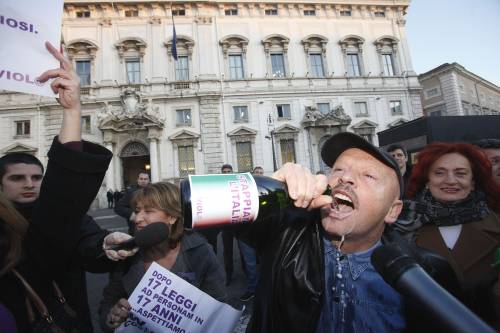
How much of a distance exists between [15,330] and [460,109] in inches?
1587

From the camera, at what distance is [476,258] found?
2215 mm

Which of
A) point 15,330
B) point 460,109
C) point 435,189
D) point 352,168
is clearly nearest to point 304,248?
point 352,168

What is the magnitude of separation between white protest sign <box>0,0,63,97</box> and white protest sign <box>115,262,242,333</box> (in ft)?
4.46

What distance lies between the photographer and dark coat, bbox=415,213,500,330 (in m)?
1.84

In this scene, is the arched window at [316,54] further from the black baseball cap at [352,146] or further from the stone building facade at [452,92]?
the black baseball cap at [352,146]

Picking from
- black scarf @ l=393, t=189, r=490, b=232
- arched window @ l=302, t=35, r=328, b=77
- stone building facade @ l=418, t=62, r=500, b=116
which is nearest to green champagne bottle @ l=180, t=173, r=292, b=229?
black scarf @ l=393, t=189, r=490, b=232

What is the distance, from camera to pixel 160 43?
21.7m

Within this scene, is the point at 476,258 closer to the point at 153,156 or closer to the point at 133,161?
the point at 153,156

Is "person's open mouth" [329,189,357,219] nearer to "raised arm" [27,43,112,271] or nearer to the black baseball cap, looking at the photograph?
the black baseball cap

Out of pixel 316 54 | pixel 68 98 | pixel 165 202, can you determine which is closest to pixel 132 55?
pixel 316 54

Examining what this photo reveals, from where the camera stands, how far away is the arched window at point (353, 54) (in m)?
24.3

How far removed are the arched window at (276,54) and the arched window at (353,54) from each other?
17.7 ft

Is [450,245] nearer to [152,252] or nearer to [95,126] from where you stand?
[152,252]

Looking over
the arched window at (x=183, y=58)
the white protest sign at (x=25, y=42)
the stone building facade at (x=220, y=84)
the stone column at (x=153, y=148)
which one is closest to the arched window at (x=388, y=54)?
the stone building facade at (x=220, y=84)
